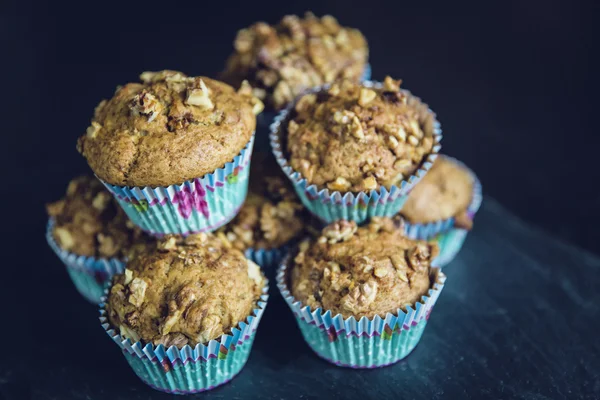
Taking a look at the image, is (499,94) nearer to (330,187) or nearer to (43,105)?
(330,187)

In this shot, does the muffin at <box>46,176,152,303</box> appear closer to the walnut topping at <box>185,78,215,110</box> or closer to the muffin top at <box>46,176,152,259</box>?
the muffin top at <box>46,176,152,259</box>

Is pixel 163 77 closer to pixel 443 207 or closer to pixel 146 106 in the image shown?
pixel 146 106

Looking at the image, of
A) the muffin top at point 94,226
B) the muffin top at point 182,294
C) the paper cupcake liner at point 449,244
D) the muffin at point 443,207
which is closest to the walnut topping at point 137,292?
the muffin top at point 182,294

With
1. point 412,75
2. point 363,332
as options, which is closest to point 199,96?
point 363,332

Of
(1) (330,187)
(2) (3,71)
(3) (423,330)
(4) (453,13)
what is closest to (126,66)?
(2) (3,71)

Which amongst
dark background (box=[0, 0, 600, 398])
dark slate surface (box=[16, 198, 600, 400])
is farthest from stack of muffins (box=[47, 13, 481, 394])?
dark background (box=[0, 0, 600, 398])

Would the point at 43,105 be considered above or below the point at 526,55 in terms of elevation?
below
